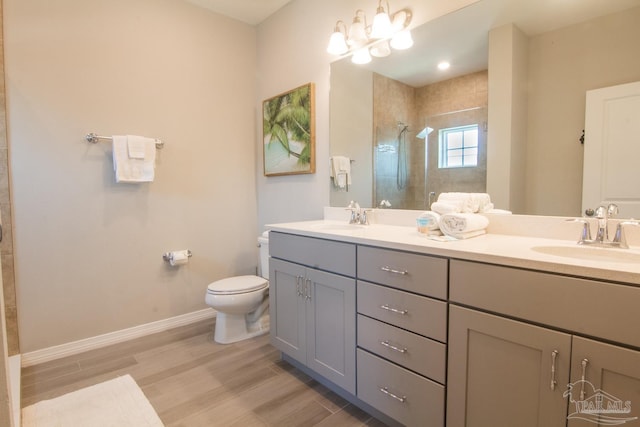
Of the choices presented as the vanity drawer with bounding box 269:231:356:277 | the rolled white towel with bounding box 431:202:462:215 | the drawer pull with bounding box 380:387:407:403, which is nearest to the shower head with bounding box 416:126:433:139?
the rolled white towel with bounding box 431:202:462:215

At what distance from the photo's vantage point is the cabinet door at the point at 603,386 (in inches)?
33.1

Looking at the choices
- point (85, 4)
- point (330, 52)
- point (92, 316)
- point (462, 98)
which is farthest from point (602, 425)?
point (85, 4)

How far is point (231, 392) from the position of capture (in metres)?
1.74

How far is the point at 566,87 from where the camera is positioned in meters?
1.39

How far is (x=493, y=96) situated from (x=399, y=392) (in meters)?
1.45

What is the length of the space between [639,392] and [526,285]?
0.35 meters

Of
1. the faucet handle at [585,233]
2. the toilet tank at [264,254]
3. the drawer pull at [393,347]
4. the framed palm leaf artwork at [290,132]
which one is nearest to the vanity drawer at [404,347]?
the drawer pull at [393,347]

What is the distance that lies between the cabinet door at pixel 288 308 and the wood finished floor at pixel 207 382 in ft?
0.59

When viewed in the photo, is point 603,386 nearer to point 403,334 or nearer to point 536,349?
point 536,349

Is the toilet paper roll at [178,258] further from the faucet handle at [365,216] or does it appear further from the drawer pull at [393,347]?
the drawer pull at [393,347]

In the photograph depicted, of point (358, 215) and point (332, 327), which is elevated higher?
point (358, 215)

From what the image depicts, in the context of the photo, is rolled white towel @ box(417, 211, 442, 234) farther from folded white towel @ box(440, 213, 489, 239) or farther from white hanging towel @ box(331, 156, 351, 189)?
white hanging towel @ box(331, 156, 351, 189)

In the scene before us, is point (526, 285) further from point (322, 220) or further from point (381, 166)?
point (322, 220)

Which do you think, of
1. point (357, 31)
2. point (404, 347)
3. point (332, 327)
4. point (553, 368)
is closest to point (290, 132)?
point (357, 31)
